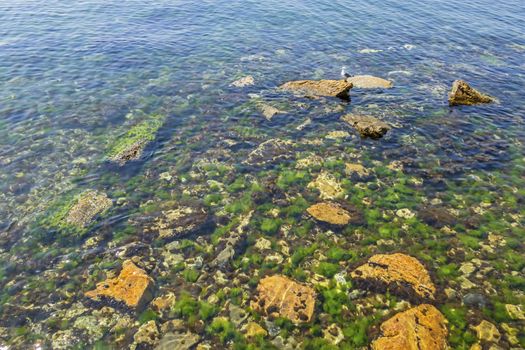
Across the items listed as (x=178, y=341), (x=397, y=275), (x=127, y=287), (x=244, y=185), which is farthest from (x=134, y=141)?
(x=397, y=275)

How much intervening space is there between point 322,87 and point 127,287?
81.5 ft

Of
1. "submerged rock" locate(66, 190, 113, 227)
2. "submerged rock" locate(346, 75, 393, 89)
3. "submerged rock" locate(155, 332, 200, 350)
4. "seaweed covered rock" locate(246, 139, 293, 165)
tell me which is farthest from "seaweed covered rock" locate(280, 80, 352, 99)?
"submerged rock" locate(155, 332, 200, 350)

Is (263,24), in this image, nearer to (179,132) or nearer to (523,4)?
(179,132)

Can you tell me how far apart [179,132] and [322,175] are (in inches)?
476

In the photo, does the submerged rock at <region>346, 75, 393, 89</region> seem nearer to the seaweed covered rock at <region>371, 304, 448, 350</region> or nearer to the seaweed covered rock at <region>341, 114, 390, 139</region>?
the seaweed covered rock at <region>341, 114, 390, 139</region>

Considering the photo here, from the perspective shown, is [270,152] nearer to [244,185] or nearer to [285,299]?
[244,185]

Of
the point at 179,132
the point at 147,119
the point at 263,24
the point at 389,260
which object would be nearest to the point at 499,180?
the point at 389,260

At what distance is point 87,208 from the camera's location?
20375 millimetres

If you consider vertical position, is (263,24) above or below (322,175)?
above

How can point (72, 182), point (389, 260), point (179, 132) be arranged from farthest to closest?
point (179, 132) < point (72, 182) < point (389, 260)

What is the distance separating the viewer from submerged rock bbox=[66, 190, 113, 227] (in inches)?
773

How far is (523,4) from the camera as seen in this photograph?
2505 inches

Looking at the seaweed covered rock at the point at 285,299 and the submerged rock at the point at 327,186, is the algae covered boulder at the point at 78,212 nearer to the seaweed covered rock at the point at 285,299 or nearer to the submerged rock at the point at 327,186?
the seaweed covered rock at the point at 285,299

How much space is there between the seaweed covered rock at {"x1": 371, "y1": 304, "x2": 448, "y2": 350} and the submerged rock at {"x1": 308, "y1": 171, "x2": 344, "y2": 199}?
8.29 m
